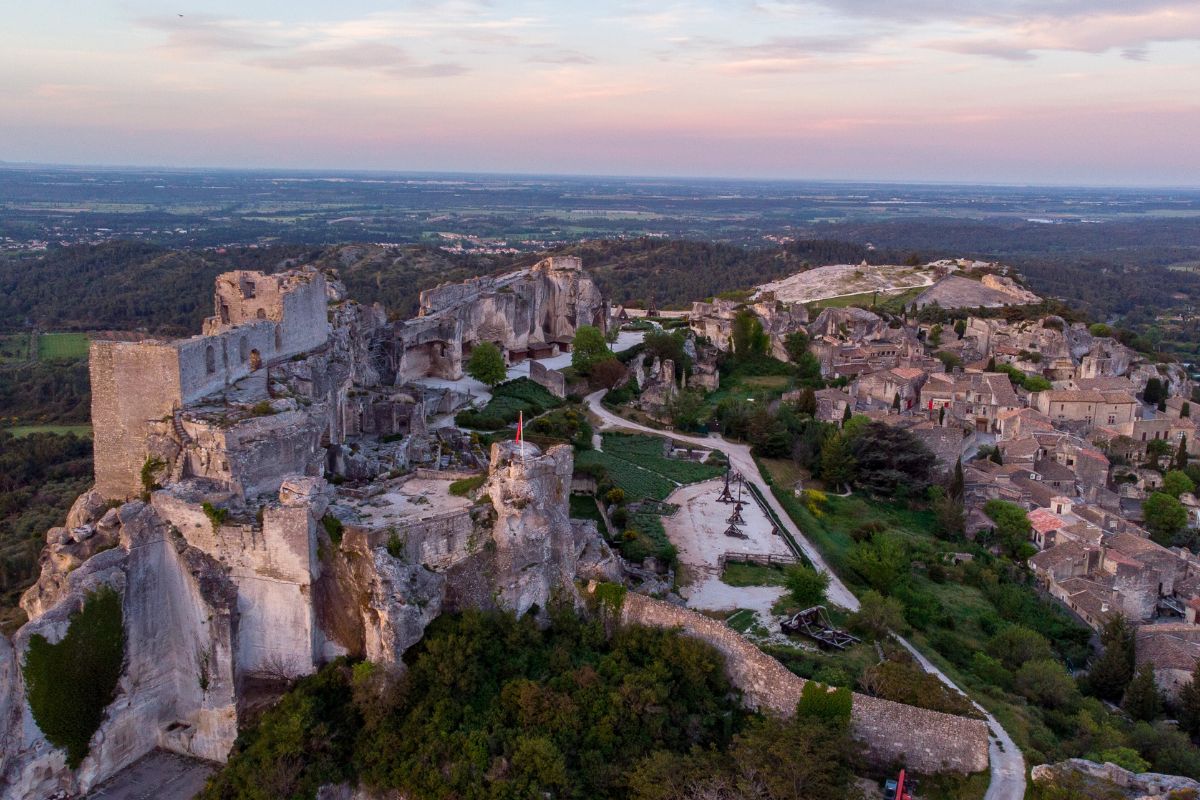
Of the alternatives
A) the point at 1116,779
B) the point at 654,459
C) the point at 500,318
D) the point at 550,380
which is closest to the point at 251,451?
the point at 654,459

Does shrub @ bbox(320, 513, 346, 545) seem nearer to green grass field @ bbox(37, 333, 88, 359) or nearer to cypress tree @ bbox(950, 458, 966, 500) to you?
cypress tree @ bbox(950, 458, 966, 500)

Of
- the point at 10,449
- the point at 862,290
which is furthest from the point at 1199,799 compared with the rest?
the point at 862,290

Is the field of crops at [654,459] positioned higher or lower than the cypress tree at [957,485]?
higher

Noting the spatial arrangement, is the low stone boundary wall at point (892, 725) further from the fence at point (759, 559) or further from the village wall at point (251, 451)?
the village wall at point (251, 451)

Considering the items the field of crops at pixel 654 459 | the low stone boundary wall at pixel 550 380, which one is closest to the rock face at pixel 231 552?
the field of crops at pixel 654 459

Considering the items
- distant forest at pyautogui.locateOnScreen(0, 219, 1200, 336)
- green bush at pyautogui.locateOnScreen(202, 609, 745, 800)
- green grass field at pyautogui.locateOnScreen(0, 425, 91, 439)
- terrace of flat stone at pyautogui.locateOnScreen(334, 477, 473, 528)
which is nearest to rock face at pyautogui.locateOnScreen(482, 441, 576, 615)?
green bush at pyautogui.locateOnScreen(202, 609, 745, 800)
